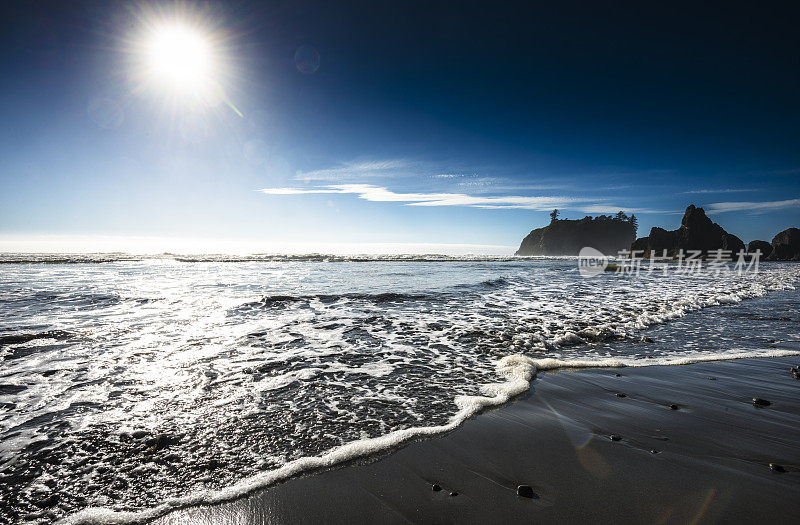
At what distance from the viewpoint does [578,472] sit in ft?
9.14

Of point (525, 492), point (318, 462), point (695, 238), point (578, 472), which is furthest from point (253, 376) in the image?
point (695, 238)

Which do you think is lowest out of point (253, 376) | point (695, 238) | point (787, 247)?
point (253, 376)

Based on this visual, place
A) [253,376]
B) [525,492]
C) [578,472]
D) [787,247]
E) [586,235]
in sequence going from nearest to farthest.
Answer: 1. [525,492]
2. [578,472]
3. [253,376]
4. [787,247]
5. [586,235]

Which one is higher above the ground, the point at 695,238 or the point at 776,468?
the point at 695,238

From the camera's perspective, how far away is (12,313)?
9594 millimetres

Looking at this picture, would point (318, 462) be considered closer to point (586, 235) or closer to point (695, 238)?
point (695, 238)

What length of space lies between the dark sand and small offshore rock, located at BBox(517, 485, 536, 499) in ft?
0.13

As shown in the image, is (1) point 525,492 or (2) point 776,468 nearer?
(1) point 525,492

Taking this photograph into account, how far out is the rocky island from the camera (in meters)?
184

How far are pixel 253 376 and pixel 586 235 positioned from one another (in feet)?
682

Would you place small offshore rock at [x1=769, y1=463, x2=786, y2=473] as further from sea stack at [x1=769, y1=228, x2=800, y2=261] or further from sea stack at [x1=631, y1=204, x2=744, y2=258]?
sea stack at [x1=769, y1=228, x2=800, y2=261]

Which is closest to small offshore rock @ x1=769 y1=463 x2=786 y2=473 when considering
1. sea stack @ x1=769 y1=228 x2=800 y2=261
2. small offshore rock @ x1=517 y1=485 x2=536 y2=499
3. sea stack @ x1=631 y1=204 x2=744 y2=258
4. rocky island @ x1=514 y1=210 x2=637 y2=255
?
small offshore rock @ x1=517 y1=485 x2=536 y2=499

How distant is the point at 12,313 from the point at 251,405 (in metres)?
10.9

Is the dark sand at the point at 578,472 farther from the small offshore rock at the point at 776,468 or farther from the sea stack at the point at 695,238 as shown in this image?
the sea stack at the point at 695,238
